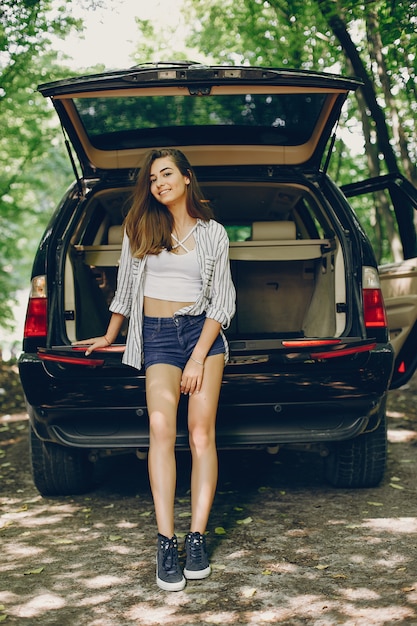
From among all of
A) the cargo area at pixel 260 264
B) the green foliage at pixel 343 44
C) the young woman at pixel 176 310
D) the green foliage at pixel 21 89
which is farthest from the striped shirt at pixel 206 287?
the green foliage at pixel 21 89

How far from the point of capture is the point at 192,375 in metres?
3.53

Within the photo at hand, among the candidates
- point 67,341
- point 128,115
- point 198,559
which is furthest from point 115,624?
point 128,115

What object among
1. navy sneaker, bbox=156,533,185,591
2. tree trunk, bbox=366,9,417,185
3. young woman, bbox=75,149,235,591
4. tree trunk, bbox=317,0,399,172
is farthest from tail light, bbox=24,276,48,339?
tree trunk, bbox=366,9,417,185

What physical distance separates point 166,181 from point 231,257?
4.10ft

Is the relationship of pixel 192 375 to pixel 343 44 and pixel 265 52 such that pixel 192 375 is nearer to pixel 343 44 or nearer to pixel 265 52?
pixel 343 44

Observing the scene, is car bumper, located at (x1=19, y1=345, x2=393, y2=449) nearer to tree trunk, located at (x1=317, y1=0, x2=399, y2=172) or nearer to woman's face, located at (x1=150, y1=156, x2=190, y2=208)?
woman's face, located at (x1=150, y1=156, x2=190, y2=208)

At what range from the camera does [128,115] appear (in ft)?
15.0

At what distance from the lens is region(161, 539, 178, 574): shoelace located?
3.32m

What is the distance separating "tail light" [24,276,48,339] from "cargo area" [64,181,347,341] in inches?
5.4

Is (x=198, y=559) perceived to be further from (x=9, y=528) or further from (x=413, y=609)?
(x=9, y=528)

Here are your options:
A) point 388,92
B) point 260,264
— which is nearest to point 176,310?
point 260,264

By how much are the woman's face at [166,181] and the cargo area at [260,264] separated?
1.27ft

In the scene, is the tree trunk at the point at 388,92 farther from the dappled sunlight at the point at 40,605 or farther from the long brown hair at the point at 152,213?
the dappled sunlight at the point at 40,605

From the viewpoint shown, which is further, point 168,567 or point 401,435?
point 401,435
